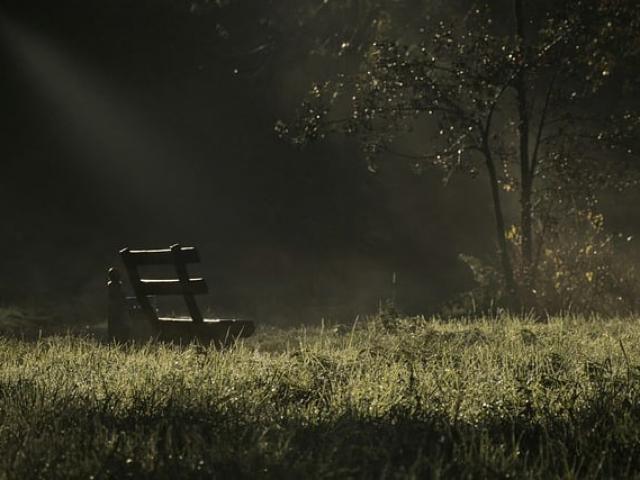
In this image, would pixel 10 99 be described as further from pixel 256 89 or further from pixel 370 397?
pixel 370 397

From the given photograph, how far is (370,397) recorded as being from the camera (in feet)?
15.5

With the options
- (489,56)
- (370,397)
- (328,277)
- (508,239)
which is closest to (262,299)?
(328,277)

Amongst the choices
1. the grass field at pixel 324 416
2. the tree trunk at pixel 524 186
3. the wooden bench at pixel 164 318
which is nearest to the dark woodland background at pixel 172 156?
the tree trunk at pixel 524 186

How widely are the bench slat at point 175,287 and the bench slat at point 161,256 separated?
203 mm

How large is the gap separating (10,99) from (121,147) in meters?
3.12

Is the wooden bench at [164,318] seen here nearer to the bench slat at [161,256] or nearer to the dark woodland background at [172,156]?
the bench slat at [161,256]

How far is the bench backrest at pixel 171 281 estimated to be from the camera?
7.99 meters

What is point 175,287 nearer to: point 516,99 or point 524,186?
point 524,186

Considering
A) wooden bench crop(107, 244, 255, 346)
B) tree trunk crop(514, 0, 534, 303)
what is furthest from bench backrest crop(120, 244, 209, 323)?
tree trunk crop(514, 0, 534, 303)

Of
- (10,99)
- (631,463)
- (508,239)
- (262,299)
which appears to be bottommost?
(631,463)

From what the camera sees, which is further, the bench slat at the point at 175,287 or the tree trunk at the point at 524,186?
the tree trunk at the point at 524,186

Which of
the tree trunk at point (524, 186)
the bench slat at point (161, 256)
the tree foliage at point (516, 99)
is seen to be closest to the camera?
the bench slat at point (161, 256)

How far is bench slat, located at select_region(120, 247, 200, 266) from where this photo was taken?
7945mm

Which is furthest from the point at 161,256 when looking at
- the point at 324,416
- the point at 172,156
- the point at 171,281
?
the point at 172,156
